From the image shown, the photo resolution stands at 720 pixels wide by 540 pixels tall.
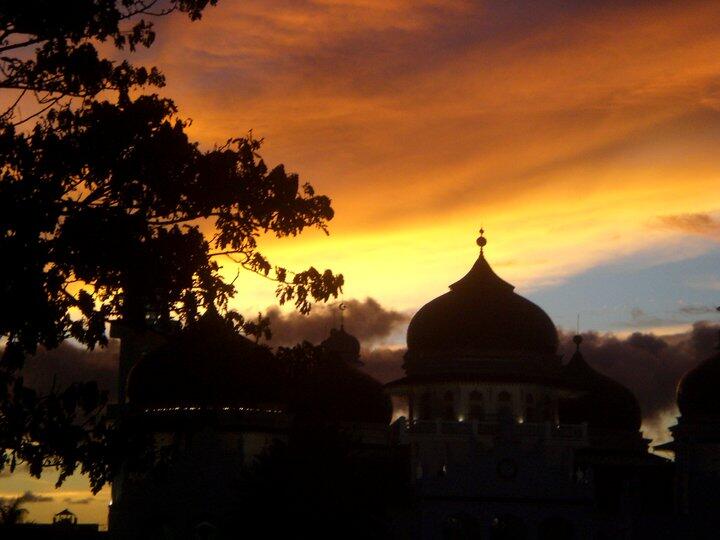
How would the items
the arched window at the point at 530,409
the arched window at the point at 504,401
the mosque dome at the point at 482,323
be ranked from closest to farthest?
the arched window at the point at 504,401
the arched window at the point at 530,409
the mosque dome at the point at 482,323

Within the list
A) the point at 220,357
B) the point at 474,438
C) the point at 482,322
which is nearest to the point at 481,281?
the point at 482,322

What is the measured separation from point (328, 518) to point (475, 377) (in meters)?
17.2

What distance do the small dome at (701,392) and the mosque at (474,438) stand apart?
0.22 ft

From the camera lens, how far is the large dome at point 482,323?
2825 inches

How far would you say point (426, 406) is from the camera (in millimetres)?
71688

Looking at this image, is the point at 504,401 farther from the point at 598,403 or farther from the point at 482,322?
the point at 598,403

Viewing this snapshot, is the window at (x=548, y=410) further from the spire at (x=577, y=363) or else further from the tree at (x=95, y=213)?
the tree at (x=95, y=213)

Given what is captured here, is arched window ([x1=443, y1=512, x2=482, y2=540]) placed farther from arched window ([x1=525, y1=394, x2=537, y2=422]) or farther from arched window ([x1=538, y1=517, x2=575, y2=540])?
arched window ([x1=525, y1=394, x2=537, y2=422])

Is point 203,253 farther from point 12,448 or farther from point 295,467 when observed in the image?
point 295,467

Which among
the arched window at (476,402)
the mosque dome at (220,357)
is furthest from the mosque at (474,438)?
the mosque dome at (220,357)

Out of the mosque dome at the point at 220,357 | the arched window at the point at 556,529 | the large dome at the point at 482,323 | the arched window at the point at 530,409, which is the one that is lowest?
the arched window at the point at 556,529

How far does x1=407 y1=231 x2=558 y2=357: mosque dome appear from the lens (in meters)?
71.8

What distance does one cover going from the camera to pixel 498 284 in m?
74.4

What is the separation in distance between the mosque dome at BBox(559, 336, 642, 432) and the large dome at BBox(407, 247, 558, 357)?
366cm
